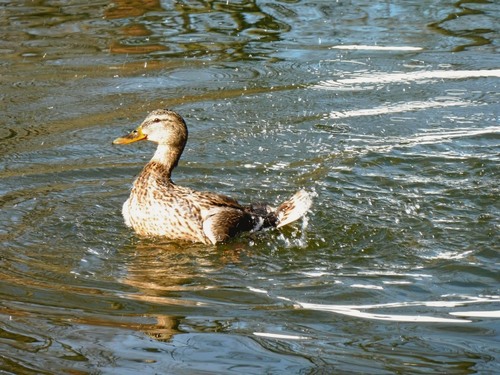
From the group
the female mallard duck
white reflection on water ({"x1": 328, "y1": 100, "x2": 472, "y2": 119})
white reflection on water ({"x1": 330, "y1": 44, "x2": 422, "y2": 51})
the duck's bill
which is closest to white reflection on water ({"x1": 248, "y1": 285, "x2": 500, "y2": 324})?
the female mallard duck

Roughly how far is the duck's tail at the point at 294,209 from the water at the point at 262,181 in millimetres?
124

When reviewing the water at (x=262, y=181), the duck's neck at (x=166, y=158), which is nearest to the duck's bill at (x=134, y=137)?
the duck's neck at (x=166, y=158)

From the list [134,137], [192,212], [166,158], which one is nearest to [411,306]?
[192,212]

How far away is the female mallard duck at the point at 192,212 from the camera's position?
766 centimetres

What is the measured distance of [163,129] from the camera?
26.8 feet

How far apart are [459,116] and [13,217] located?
422cm

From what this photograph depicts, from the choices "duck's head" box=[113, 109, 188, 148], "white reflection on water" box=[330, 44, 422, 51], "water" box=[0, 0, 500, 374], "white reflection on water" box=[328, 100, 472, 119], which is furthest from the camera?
"white reflection on water" box=[330, 44, 422, 51]

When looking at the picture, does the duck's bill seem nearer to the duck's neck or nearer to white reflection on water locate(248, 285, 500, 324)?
the duck's neck

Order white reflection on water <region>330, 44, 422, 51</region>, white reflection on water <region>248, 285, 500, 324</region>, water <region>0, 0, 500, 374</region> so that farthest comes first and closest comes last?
white reflection on water <region>330, 44, 422, 51</region>
white reflection on water <region>248, 285, 500, 324</region>
water <region>0, 0, 500, 374</region>

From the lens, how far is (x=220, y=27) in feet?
43.7

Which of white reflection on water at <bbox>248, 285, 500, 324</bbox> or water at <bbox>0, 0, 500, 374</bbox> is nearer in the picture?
water at <bbox>0, 0, 500, 374</bbox>

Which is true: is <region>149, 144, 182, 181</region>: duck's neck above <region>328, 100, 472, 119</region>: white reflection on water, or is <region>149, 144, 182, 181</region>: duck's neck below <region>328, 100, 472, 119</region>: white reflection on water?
above

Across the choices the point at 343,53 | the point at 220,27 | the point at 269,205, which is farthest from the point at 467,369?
the point at 220,27

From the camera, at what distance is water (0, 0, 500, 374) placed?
5.77 meters
